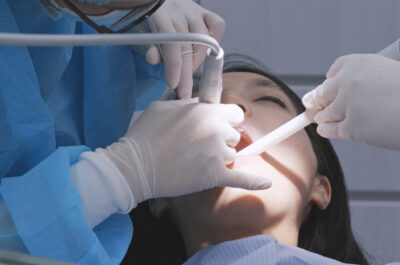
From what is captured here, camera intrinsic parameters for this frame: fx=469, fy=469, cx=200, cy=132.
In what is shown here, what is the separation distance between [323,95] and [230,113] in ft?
0.63

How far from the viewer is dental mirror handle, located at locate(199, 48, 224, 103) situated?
839 mm

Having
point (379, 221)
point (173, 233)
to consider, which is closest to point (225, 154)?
point (173, 233)

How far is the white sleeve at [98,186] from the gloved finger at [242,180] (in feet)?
0.62

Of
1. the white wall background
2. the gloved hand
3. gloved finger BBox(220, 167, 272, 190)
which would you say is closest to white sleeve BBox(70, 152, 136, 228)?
the gloved hand

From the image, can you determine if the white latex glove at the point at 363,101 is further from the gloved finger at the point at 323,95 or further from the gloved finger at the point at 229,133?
the gloved finger at the point at 229,133

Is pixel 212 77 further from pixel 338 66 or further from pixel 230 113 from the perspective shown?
pixel 338 66

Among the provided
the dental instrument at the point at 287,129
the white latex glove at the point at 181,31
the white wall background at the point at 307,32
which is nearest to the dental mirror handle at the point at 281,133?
the dental instrument at the point at 287,129

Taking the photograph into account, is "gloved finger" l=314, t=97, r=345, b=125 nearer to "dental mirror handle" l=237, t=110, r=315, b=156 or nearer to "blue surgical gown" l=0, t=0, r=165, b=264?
"dental mirror handle" l=237, t=110, r=315, b=156

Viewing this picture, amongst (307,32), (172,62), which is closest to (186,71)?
(172,62)

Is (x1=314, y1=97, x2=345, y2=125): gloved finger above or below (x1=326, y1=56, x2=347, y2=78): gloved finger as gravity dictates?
below

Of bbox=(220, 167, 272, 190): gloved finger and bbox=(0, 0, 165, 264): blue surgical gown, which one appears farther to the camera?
bbox=(220, 167, 272, 190): gloved finger

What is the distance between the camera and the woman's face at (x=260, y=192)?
3.30 ft

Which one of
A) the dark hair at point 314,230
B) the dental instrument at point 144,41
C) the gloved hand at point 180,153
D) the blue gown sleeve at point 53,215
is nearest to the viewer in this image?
the dental instrument at point 144,41

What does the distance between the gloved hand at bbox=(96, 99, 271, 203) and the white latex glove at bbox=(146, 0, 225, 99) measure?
0.11 m
